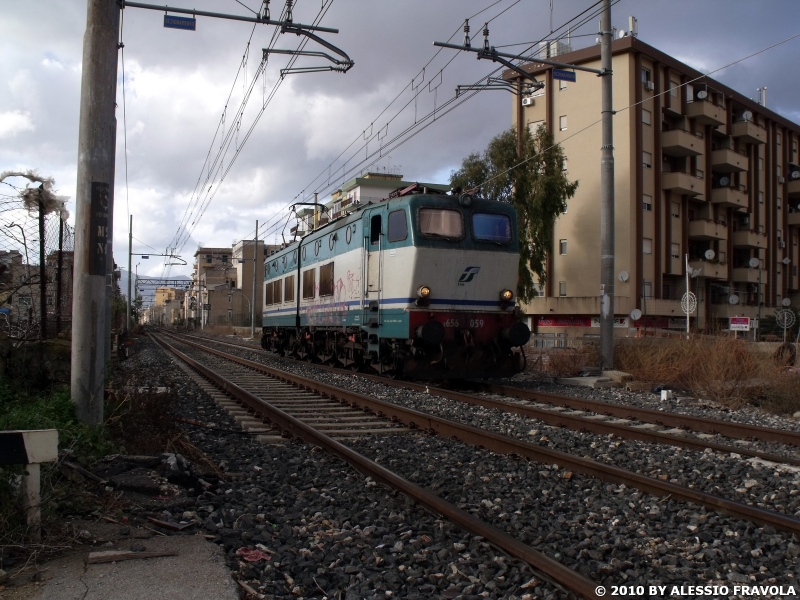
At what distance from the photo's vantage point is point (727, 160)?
43.0m

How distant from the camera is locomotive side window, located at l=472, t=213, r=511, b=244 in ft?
41.0

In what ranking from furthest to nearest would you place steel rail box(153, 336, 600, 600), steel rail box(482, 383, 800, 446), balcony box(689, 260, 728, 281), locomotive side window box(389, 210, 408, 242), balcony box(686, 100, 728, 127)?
balcony box(689, 260, 728, 281) < balcony box(686, 100, 728, 127) < locomotive side window box(389, 210, 408, 242) < steel rail box(482, 383, 800, 446) < steel rail box(153, 336, 600, 600)

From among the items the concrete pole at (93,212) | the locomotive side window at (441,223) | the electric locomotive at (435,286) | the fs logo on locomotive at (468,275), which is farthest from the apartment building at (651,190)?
the concrete pole at (93,212)

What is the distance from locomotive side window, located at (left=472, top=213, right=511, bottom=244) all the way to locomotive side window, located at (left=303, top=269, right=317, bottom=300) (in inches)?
229

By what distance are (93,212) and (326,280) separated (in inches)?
386

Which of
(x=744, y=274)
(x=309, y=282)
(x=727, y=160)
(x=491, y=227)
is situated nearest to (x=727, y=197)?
(x=727, y=160)

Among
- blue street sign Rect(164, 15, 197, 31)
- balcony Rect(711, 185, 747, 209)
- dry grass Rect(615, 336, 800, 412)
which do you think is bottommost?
dry grass Rect(615, 336, 800, 412)

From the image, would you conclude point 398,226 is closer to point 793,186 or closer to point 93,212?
point 93,212

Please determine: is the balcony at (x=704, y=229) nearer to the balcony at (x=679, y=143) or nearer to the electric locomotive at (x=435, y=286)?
the balcony at (x=679, y=143)

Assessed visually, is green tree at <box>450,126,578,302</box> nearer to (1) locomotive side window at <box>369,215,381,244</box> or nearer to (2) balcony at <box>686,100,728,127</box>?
(2) balcony at <box>686,100,728,127</box>

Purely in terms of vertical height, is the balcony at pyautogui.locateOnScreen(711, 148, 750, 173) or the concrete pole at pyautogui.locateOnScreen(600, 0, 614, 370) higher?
the balcony at pyautogui.locateOnScreen(711, 148, 750, 173)

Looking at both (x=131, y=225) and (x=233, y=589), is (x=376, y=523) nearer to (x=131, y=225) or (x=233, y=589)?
(x=233, y=589)

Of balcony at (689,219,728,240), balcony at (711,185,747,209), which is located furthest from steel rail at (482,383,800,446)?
balcony at (711,185,747,209)

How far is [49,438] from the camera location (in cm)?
383
